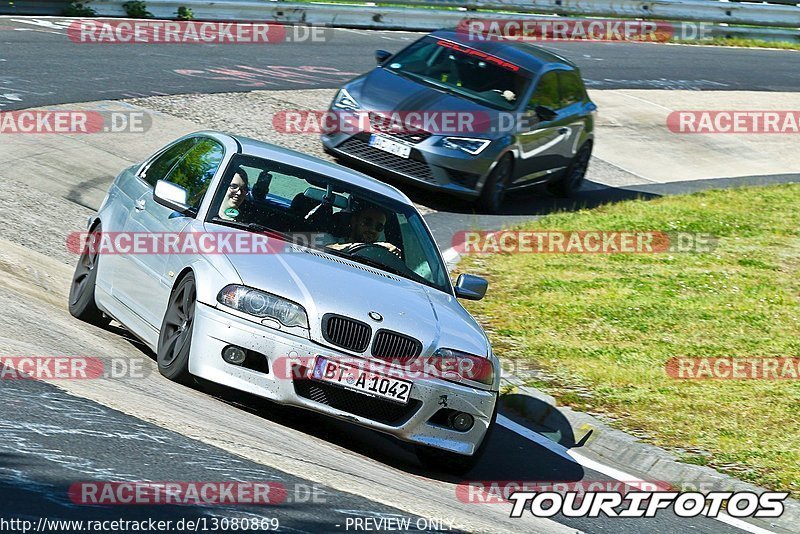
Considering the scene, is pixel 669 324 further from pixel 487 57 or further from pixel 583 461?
pixel 487 57

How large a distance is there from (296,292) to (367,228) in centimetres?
143

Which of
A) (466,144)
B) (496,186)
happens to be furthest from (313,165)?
(496,186)

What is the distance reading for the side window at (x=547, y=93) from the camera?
53.9 ft

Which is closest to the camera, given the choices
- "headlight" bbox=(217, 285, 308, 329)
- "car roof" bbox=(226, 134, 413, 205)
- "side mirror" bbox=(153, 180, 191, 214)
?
"headlight" bbox=(217, 285, 308, 329)

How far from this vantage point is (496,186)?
624 inches

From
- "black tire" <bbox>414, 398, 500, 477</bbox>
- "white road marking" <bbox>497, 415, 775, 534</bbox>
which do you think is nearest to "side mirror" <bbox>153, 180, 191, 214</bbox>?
"black tire" <bbox>414, 398, 500, 477</bbox>

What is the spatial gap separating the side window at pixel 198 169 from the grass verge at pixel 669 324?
3124mm

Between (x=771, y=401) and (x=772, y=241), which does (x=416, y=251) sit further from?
(x=772, y=241)

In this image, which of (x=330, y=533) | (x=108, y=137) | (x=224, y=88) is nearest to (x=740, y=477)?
(x=330, y=533)

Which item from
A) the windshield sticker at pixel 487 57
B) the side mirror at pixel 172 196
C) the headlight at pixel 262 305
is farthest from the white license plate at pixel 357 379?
the windshield sticker at pixel 487 57

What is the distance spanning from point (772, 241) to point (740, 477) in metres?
7.62

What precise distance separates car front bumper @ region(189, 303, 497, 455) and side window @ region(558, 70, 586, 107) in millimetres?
10533

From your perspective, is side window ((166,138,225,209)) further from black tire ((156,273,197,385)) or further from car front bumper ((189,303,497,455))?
car front bumper ((189,303,497,455))

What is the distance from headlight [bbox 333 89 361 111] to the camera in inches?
605
